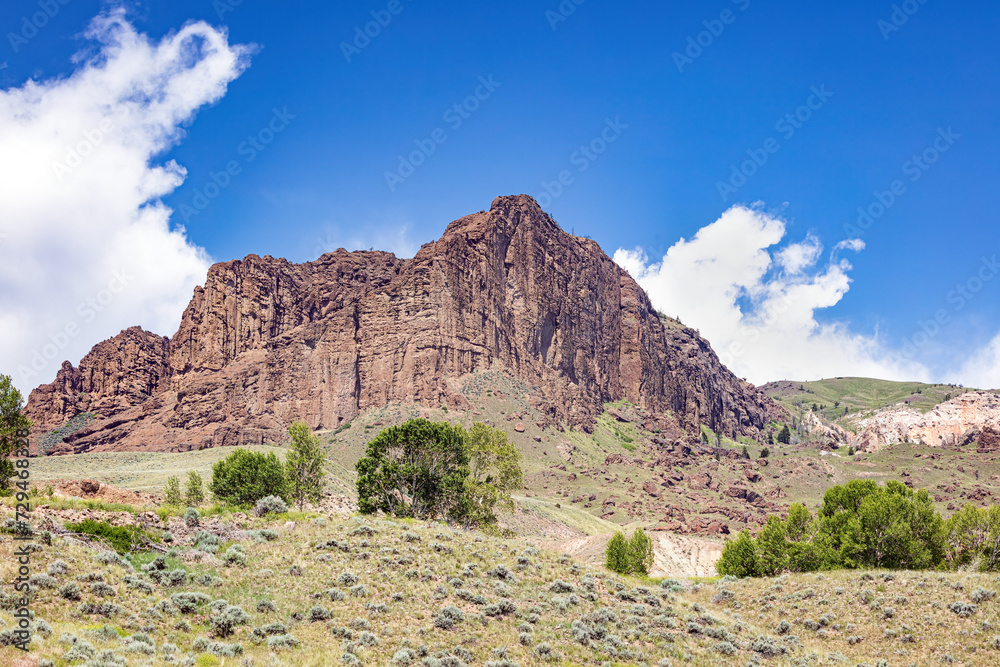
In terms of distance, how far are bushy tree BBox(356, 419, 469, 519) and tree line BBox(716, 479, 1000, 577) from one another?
69.5 feet

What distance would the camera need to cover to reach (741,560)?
4338cm

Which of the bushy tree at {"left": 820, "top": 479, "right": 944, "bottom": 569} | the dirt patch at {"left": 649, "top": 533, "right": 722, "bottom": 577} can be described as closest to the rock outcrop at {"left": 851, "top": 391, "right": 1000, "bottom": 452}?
the dirt patch at {"left": 649, "top": 533, "right": 722, "bottom": 577}

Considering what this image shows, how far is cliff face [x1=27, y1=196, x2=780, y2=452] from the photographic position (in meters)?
141

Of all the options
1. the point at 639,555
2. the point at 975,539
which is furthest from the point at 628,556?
the point at 975,539

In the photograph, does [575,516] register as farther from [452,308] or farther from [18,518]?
[18,518]

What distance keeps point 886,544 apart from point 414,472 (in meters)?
32.7

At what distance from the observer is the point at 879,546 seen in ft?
135

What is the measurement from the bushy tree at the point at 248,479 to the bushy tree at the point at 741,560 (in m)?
33.4

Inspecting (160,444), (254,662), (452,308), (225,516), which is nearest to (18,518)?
(225,516)

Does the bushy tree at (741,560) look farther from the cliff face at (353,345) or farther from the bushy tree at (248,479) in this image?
the cliff face at (353,345)

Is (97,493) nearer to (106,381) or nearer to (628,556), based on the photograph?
(628,556)

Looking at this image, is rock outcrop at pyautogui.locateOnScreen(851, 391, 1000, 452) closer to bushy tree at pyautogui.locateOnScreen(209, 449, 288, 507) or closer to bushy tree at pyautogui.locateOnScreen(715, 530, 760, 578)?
bushy tree at pyautogui.locateOnScreen(715, 530, 760, 578)

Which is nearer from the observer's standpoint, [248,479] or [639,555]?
[248,479]

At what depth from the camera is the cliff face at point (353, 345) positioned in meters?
141
